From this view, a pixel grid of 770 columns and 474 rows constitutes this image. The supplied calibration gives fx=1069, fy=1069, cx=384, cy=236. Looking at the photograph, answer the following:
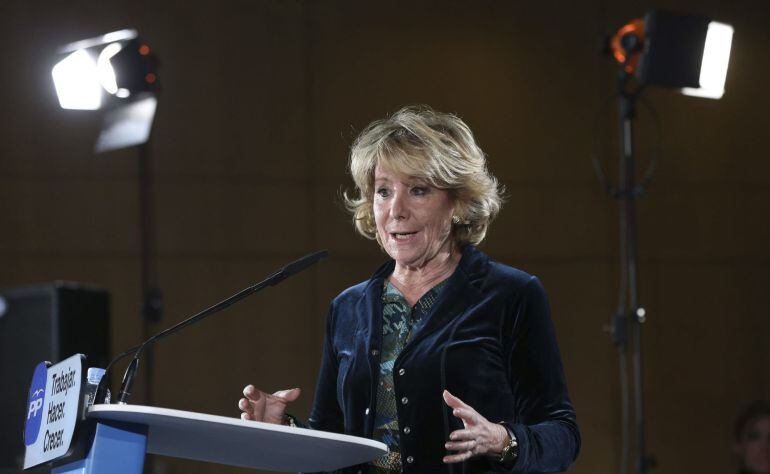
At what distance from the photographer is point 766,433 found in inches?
179

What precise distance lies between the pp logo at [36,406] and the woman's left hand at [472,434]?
2.05ft

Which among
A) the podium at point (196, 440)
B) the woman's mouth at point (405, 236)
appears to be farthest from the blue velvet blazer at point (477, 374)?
the podium at point (196, 440)

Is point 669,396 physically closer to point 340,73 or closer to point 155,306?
point 340,73

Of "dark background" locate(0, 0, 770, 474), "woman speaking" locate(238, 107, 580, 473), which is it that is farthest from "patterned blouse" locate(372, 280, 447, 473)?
"dark background" locate(0, 0, 770, 474)

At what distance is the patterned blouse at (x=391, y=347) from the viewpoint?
1922 mm

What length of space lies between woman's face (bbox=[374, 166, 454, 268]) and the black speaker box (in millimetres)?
1783

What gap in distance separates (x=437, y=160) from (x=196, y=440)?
71 centimetres

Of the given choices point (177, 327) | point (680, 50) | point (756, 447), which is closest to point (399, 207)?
point (177, 327)

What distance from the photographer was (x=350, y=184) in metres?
5.51

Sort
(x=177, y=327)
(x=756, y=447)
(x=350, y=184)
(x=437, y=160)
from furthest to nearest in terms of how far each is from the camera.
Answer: (x=350, y=184) < (x=756, y=447) < (x=437, y=160) < (x=177, y=327)

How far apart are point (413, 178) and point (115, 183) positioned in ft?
11.8

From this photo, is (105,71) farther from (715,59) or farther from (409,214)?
(409,214)

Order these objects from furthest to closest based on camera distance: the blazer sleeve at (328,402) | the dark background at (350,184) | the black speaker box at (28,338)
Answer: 1. the dark background at (350,184)
2. the black speaker box at (28,338)
3. the blazer sleeve at (328,402)

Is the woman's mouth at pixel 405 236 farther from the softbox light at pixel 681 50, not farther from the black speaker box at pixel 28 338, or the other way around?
the softbox light at pixel 681 50
